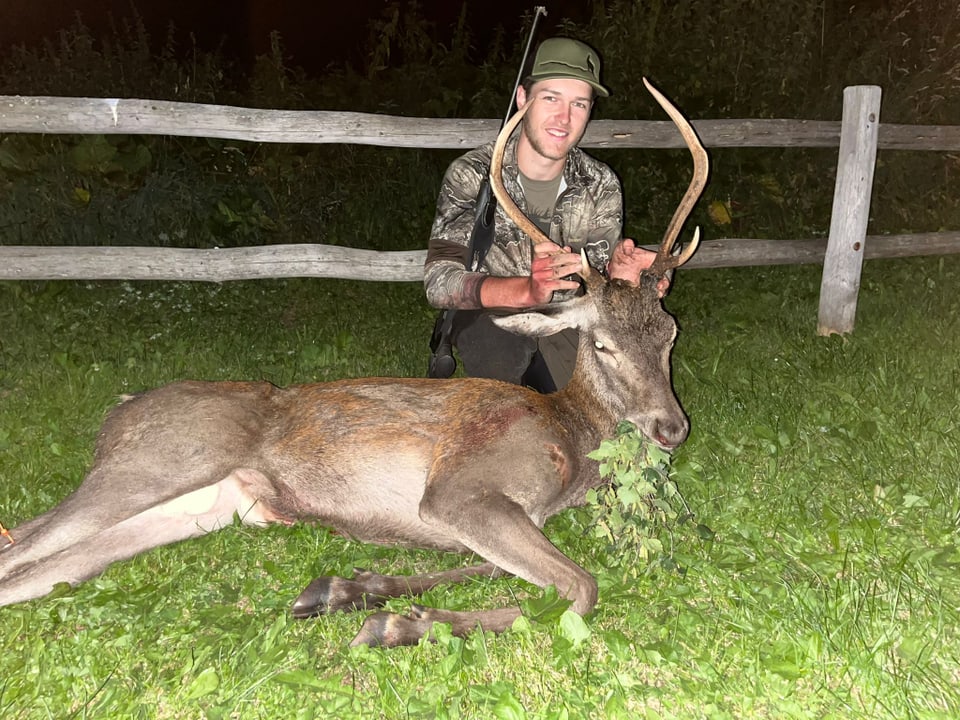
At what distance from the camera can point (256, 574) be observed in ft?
13.5

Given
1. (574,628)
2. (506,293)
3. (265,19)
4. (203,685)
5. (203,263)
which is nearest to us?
(203,685)

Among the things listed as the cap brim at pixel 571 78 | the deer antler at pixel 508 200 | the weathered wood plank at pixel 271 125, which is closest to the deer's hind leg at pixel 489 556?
the deer antler at pixel 508 200

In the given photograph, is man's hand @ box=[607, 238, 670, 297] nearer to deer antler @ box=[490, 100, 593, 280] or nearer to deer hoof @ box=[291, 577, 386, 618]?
deer antler @ box=[490, 100, 593, 280]

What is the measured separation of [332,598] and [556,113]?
2897 mm

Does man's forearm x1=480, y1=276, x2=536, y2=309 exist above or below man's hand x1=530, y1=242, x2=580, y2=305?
below

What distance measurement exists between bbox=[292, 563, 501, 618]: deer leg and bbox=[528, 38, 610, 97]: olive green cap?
2.65 metres

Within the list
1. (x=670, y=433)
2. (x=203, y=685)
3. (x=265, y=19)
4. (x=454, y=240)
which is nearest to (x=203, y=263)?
(x=454, y=240)

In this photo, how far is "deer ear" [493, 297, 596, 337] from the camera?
4633 millimetres

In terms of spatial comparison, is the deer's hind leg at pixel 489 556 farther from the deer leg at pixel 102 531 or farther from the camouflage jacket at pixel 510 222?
the camouflage jacket at pixel 510 222

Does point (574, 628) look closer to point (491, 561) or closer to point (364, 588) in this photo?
point (491, 561)

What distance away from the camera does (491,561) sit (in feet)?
13.0

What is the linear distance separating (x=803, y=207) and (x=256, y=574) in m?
9.33

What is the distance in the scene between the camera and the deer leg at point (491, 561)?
3594 millimetres

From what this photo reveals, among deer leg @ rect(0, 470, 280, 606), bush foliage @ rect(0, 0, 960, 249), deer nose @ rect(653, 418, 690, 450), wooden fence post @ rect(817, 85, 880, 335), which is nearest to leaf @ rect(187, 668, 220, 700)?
deer leg @ rect(0, 470, 280, 606)
